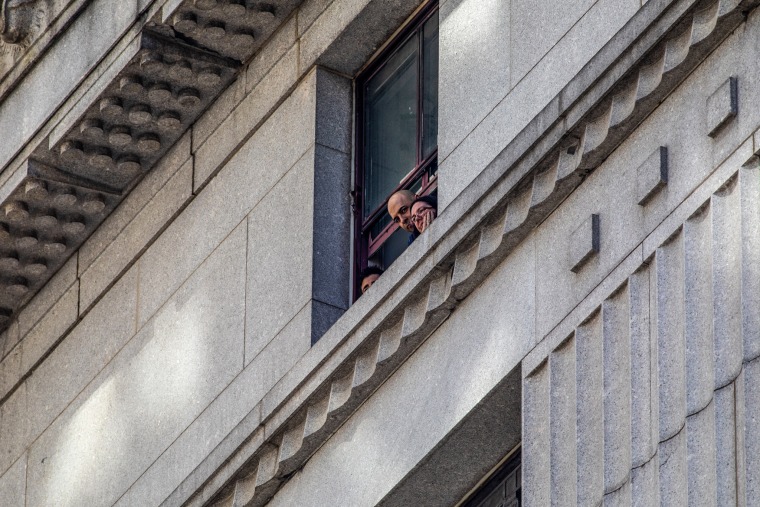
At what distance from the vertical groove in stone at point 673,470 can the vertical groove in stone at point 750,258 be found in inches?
26.5

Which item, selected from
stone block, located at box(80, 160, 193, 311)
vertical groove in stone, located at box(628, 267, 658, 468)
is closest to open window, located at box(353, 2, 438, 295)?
stone block, located at box(80, 160, 193, 311)

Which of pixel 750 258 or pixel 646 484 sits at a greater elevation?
pixel 750 258

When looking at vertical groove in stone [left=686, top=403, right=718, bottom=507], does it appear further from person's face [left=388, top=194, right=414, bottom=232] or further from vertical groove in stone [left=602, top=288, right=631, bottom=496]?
person's face [left=388, top=194, right=414, bottom=232]

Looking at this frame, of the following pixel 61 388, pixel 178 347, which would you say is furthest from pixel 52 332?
pixel 178 347

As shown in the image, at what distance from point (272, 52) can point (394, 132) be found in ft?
4.78

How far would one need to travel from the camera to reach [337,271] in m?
18.6

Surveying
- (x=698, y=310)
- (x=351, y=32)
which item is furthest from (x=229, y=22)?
(x=698, y=310)

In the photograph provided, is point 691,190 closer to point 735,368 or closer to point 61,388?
point 735,368

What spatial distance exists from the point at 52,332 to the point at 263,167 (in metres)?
3.18

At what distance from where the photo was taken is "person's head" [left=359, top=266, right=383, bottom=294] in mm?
18281

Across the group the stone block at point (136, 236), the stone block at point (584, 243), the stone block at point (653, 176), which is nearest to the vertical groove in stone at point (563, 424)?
the stone block at point (584, 243)

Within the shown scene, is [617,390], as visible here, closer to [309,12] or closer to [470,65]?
[470,65]

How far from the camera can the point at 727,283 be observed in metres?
14.0

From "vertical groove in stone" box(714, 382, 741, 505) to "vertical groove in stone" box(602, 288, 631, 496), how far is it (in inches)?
34.5
